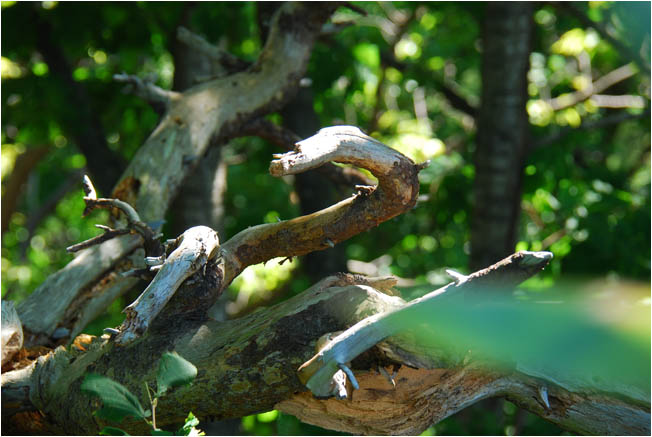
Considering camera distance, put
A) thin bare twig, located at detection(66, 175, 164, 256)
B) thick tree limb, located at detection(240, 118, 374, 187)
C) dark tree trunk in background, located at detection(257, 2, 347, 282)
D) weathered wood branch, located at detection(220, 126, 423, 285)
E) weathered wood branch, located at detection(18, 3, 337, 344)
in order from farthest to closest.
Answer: dark tree trunk in background, located at detection(257, 2, 347, 282) → thick tree limb, located at detection(240, 118, 374, 187) → weathered wood branch, located at detection(18, 3, 337, 344) → thin bare twig, located at detection(66, 175, 164, 256) → weathered wood branch, located at detection(220, 126, 423, 285)

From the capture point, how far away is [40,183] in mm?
9961

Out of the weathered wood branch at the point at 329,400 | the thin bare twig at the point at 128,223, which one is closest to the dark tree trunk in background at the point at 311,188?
the thin bare twig at the point at 128,223

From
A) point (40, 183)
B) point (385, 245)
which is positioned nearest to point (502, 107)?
point (385, 245)

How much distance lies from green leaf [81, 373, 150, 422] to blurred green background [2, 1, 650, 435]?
1.61 metres

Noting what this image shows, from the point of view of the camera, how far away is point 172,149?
12.2ft

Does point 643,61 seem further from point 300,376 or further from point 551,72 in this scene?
point 300,376

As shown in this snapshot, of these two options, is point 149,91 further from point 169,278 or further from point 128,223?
point 169,278

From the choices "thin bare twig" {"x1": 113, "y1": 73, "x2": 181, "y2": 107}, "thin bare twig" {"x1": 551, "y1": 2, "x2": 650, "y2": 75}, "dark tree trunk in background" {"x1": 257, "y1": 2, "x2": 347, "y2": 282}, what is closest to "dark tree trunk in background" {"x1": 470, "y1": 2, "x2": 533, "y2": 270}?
"thin bare twig" {"x1": 551, "y1": 2, "x2": 650, "y2": 75}

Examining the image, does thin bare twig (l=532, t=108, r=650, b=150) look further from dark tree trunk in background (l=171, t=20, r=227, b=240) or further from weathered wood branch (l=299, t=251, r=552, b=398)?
weathered wood branch (l=299, t=251, r=552, b=398)

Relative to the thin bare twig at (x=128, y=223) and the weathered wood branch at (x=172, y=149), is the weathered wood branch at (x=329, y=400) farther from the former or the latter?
the weathered wood branch at (x=172, y=149)

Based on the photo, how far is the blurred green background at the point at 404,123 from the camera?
4.98m

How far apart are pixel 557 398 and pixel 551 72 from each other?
5408 mm

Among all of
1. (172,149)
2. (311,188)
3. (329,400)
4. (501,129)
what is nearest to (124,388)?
(329,400)

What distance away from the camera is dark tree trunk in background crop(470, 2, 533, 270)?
16.4 ft
